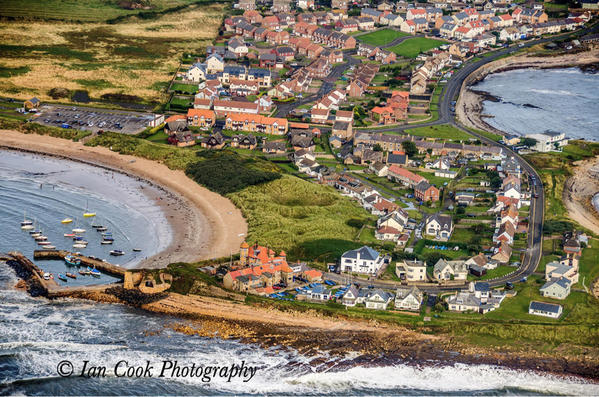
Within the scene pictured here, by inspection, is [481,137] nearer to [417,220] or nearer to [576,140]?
[576,140]

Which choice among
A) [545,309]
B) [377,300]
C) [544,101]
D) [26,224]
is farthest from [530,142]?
[26,224]

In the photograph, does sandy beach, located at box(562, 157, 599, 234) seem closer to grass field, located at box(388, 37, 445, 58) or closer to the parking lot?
grass field, located at box(388, 37, 445, 58)

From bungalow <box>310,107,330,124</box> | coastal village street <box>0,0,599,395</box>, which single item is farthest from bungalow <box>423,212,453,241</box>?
bungalow <box>310,107,330,124</box>

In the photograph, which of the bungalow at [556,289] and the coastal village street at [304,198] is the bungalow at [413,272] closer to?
the coastal village street at [304,198]

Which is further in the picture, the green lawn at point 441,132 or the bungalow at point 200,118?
the bungalow at point 200,118

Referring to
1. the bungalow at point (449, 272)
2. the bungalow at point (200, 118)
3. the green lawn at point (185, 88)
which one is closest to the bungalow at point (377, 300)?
the bungalow at point (449, 272)

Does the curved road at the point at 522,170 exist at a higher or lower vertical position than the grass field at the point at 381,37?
lower
